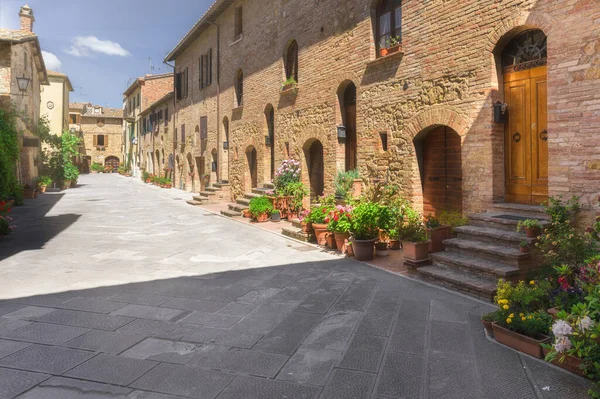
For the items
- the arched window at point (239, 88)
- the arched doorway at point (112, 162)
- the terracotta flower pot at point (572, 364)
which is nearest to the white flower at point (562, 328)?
the terracotta flower pot at point (572, 364)

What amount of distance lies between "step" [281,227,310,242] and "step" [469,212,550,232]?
3673mm

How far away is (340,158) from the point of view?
10.2 metres

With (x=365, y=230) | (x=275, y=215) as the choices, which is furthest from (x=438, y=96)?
(x=275, y=215)

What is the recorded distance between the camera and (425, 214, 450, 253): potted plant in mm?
6191

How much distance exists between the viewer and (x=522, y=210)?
587 centimetres

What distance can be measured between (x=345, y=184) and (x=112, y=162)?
50402 millimetres

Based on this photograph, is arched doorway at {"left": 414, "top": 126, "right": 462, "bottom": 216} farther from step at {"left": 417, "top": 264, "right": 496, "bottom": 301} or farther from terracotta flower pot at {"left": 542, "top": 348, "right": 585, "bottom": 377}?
terracotta flower pot at {"left": 542, "top": 348, "right": 585, "bottom": 377}

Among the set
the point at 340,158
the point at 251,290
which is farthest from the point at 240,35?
the point at 251,290

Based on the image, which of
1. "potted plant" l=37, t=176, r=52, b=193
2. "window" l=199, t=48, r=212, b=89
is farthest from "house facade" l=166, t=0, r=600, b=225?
"potted plant" l=37, t=176, r=52, b=193

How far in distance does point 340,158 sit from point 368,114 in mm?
1570

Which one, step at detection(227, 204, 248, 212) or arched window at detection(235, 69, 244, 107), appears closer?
step at detection(227, 204, 248, 212)

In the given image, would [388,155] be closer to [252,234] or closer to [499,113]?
[499,113]

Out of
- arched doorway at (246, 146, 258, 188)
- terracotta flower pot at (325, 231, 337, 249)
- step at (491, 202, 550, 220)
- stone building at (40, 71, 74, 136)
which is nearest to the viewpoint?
step at (491, 202, 550, 220)

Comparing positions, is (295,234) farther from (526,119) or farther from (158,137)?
(158,137)
